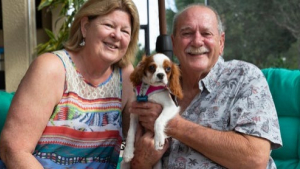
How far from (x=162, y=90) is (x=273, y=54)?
7.48 feet

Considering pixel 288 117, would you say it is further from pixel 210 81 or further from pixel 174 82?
pixel 174 82

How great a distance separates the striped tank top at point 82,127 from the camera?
1876mm

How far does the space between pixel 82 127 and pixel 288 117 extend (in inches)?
44.4

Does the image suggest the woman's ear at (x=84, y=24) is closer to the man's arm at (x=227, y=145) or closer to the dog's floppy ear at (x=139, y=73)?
the dog's floppy ear at (x=139, y=73)

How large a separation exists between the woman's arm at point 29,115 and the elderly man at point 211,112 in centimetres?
42

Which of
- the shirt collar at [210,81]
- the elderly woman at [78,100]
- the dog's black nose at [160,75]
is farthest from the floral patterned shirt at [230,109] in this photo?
the elderly woman at [78,100]

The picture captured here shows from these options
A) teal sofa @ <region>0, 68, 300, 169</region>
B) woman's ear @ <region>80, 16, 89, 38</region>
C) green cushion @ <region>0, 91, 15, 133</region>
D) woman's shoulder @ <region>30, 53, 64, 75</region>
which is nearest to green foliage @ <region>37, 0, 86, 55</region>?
green cushion @ <region>0, 91, 15, 133</region>

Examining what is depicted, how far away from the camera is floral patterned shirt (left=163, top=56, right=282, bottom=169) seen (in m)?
1.74

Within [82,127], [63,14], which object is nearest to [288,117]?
[82,127]

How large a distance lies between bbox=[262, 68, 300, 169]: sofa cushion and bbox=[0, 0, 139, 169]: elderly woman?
844 millimetres

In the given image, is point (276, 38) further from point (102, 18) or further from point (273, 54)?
point (102, 18)

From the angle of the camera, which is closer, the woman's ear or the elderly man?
the elderly man

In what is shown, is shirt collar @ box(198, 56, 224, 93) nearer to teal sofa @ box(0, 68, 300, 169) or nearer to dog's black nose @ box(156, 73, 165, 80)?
dog's black nose @ box(156, 73, 165, 80)

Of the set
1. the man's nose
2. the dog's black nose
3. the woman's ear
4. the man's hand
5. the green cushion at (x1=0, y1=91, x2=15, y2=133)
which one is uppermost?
the woman's ear
